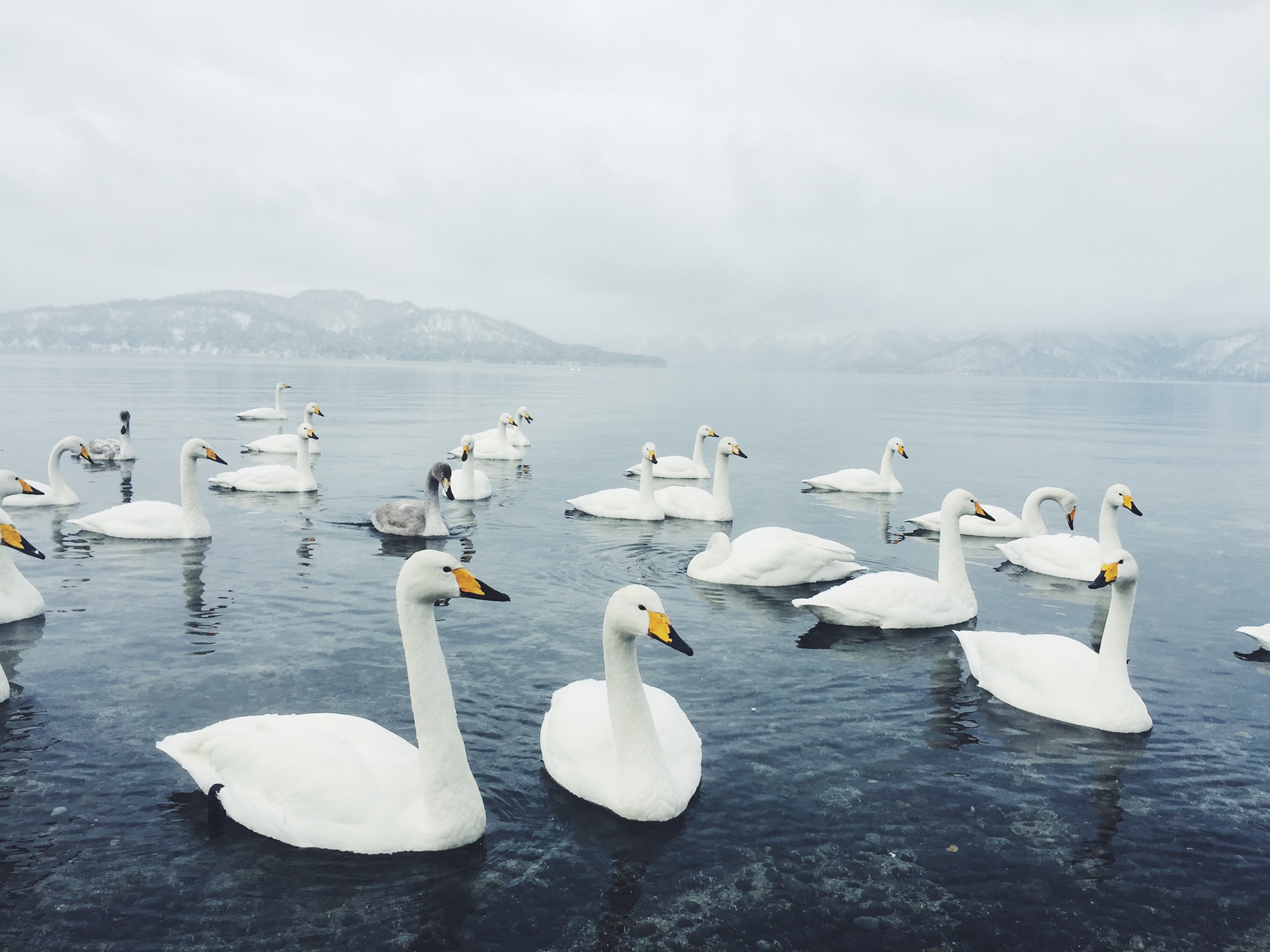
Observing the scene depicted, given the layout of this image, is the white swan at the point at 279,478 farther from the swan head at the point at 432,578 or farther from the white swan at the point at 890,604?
the swan head at the point at 432,578

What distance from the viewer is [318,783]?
6.59 metres

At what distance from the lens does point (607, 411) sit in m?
68.1

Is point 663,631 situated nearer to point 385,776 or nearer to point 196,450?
point 385,776

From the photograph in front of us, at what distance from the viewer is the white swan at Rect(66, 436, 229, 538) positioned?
16.8 m

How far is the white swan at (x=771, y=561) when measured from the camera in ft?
48.1

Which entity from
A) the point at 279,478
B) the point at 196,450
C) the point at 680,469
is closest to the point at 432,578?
the point at 196,450

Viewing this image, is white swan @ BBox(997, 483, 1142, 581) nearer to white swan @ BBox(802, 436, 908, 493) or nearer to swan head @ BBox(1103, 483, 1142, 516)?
swan head @ BBox(1103, 483, 1142, 516)

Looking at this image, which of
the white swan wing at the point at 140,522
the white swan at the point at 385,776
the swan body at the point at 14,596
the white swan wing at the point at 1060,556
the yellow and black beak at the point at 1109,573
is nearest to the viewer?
the white swan at the point at 385,776

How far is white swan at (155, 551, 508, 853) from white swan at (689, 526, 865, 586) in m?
8.57

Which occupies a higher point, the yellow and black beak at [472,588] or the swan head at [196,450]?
the yellow and black beak at [472,588]

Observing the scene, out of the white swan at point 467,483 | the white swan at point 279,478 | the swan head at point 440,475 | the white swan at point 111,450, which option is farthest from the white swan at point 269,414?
the swan head at point 440,475

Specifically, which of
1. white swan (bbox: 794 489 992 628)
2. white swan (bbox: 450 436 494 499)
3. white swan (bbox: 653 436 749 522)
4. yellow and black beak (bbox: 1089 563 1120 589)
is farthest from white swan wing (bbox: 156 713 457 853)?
white swan (bbox: 450 436 494 499)

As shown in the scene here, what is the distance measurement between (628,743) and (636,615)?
1.10m

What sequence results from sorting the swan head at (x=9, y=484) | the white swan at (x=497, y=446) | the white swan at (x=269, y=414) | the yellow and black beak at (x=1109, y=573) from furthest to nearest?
the white swan at (x=269, y=414) → the white swan at (x=497, y=446) → the swan head at (x=9, y=484) → the yellow and black beak at (x=1109, y=573)
